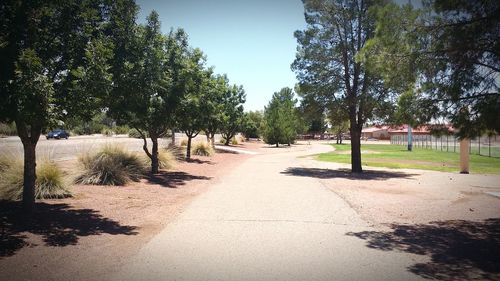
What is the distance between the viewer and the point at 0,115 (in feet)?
20.1

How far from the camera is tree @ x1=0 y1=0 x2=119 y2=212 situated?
18.9 feet

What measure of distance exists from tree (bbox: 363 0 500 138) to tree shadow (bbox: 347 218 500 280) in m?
2.06

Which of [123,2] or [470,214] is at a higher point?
[123,2]

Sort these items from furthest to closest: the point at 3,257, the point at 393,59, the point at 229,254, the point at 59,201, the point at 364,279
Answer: the point at 59,201, the point at 393,59, the point at 229,254, the point at 3,257, the point at 364,279

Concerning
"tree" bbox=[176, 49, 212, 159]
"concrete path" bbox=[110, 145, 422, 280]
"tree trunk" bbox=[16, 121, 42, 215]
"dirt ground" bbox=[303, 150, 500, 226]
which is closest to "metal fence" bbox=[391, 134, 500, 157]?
"dirt ground" bbox=[303, 150, 500, 226]

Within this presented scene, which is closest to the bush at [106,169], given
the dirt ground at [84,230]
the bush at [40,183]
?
the dirt ground at [84,230]

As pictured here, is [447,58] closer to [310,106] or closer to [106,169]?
[106,169]

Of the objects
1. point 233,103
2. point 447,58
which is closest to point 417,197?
point 447,58

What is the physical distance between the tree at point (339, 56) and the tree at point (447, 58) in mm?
11006

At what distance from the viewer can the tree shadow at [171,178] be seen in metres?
13.5

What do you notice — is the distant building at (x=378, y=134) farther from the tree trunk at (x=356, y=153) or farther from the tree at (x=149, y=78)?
the tree at (x=149, y=78)

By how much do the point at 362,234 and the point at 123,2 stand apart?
25.2ft

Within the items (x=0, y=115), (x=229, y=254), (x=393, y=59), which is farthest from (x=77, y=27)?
(x=393, y=59)

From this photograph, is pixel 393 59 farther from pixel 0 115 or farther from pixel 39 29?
pixel 0 115
